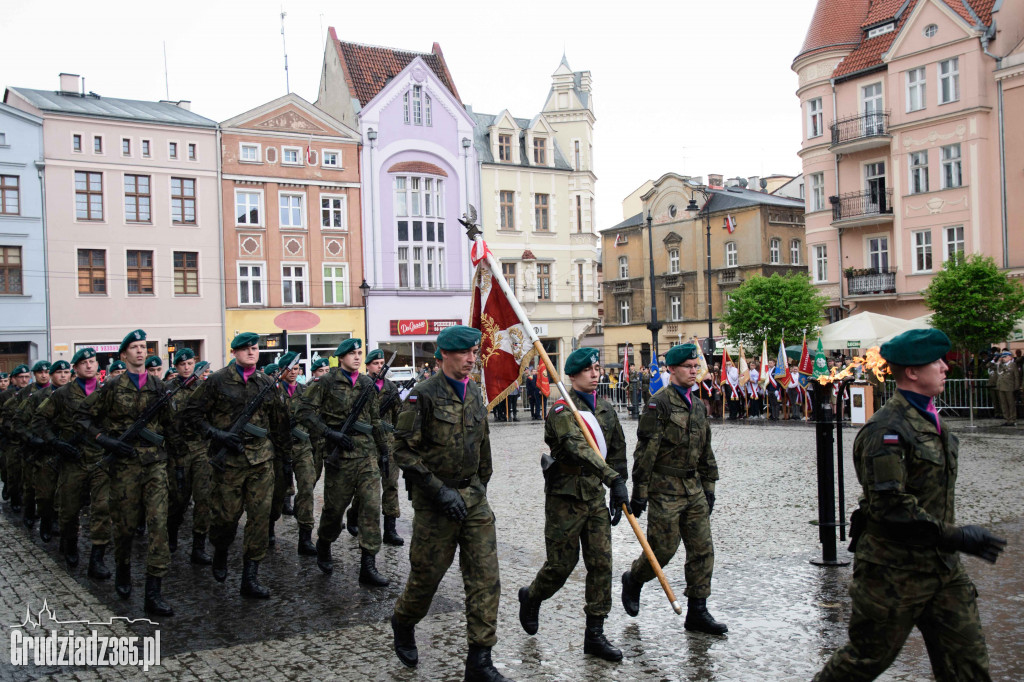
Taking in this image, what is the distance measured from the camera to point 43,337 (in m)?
34.2

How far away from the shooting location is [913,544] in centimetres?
407

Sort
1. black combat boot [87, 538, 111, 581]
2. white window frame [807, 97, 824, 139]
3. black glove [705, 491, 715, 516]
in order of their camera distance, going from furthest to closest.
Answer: white window frame [807, 97, 824, 139], black combat boot [87, 538, 111, 581], black glove [705, 491, 715, 516]

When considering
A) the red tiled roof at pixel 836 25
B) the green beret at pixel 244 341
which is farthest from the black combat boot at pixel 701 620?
the red tiled roof at pixel 836 25

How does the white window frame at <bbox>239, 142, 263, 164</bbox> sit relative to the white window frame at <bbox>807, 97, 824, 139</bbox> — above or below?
below

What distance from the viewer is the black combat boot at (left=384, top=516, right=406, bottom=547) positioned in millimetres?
9875

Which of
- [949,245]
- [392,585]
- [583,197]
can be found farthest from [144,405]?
[583,197]

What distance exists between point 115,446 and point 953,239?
3372cm

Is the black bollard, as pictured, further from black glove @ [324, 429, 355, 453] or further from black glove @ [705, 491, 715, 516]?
black glove @ [324, 429, 355, 453]

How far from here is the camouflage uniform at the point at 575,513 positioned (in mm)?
5941

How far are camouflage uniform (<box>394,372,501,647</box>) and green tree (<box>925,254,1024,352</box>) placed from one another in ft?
74.4

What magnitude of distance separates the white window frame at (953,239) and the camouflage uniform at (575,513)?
105 ft

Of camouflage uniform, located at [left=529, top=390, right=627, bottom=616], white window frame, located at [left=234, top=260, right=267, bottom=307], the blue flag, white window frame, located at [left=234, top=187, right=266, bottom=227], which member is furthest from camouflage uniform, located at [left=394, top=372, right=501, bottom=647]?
white window frame, located at [left=234, top=187, right=266, bottom=227]

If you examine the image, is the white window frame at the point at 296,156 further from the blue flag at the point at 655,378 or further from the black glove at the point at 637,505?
the black glove at the point at 637,505

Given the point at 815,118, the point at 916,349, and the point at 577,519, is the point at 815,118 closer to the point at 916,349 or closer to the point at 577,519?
the point at 577,519
